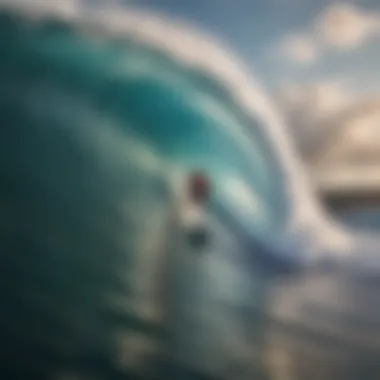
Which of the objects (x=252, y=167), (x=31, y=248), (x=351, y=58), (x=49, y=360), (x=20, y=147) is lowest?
(x=49, y=360)

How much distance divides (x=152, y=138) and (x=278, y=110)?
0.24m

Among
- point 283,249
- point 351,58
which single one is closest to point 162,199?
point 283,249

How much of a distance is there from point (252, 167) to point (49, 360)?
49cm

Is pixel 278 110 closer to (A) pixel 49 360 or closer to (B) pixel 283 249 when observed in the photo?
(B) pixel 283 249

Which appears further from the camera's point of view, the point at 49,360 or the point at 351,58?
the point at 351,58

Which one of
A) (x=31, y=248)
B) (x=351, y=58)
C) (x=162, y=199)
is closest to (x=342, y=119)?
(x=351, y=58)

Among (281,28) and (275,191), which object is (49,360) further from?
(281,28)

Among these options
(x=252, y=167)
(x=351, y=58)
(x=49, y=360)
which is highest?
(x=351, y=58)

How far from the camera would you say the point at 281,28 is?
1271mm

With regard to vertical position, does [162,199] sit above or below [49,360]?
above

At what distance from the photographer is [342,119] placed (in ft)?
4.15

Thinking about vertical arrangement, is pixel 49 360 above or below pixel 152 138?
below

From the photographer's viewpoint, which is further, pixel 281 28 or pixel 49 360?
pixel 281 28

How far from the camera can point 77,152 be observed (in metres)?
1.21
